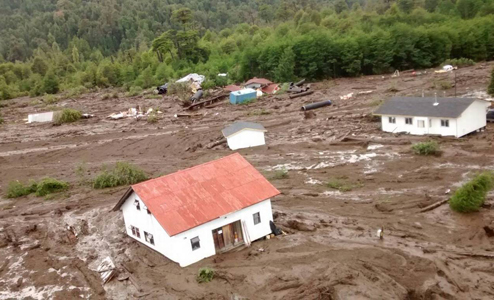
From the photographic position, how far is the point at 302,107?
158ft

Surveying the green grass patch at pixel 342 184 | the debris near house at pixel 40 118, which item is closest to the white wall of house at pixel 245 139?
the green grass patch at pixel 342 184

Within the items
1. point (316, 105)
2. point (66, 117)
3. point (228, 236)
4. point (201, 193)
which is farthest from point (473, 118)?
point (66, 117)

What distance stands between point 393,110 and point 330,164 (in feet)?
27.3

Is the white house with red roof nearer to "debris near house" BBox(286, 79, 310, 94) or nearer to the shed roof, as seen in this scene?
the shed roof

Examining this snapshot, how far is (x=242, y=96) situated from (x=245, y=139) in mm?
19757

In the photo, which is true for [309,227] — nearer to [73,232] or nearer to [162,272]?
[162,272]

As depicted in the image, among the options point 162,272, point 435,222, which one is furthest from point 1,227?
point 435,222

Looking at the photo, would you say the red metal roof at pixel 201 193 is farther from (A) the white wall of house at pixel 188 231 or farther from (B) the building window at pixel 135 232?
(B) the building window at pixel 135 232

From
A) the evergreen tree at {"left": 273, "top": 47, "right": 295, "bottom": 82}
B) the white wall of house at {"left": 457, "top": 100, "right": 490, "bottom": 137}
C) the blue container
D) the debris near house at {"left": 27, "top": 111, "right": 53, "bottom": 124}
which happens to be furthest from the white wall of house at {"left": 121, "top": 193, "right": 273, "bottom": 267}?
the evergreen tree at {"left": 273, "top": 47, "right": 295, "bottom": 82}

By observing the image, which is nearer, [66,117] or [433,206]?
[433,206]

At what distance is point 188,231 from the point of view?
64.5ft

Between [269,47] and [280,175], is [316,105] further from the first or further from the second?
[269,47]

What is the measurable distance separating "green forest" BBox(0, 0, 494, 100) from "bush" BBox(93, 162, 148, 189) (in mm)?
38364

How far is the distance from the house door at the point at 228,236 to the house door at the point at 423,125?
1882 cm
